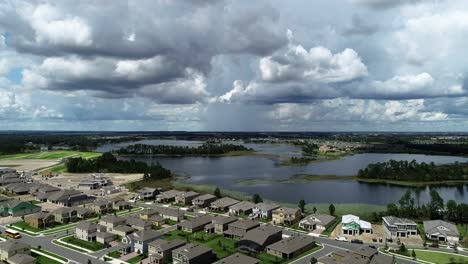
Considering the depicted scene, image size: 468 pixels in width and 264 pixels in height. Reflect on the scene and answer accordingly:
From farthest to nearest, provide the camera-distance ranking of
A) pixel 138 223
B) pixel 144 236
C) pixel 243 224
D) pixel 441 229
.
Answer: pixel 138 223 → pixel 243 224 → pixel 441 229 → pixel 144 236

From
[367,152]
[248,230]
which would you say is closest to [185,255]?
[248,230]

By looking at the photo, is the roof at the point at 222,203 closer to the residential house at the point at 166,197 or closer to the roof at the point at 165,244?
the residential house at the point at 166,197

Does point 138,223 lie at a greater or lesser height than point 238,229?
greater

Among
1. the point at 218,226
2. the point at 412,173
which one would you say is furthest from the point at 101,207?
the point at 412,173

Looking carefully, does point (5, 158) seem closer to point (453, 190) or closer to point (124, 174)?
point (124, 174)

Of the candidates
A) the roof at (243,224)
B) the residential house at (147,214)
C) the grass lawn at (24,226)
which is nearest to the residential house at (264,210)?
the roof at (243,224)

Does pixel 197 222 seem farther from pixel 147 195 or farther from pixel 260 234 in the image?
pixel 147 195

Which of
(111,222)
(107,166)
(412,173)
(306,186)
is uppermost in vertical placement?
(107,166)
